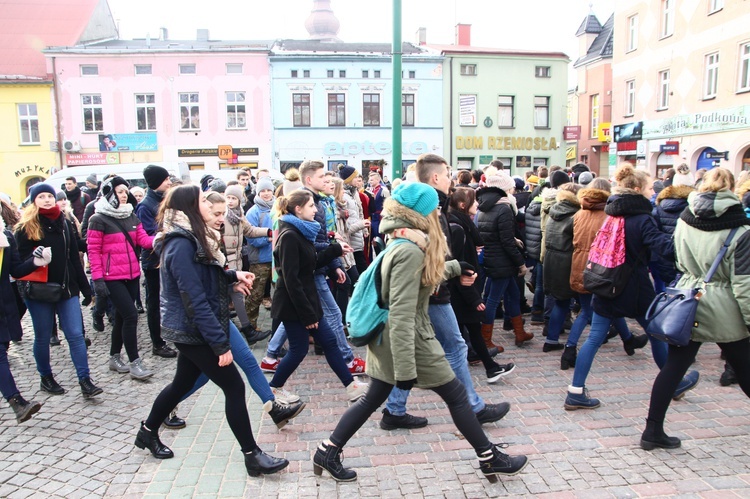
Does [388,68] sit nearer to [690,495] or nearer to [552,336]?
[552,336]

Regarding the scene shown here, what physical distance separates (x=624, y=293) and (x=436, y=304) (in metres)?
1.63

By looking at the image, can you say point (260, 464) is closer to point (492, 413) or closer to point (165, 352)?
point (492, 413)

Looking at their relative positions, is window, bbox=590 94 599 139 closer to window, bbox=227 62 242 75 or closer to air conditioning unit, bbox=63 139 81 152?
window, bbox=227 62 242 75

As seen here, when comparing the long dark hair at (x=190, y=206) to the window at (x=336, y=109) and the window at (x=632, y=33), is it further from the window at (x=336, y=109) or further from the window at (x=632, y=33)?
the window at (x=336, y=109)

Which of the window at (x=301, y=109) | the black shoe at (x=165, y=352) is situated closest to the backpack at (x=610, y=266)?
the black shoe at (x=165, y=352)

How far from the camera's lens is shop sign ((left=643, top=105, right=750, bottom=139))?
20.2 m

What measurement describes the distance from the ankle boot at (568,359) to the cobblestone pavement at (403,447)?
0.07m

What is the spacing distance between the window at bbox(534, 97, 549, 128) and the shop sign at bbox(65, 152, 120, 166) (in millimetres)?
23401

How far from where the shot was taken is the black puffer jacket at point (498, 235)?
6277mm

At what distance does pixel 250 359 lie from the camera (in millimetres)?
4262

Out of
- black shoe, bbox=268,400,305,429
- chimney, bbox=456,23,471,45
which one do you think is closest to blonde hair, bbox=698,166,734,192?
black shoe, bbox=268,400,305,429

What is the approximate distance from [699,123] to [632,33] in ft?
22.6

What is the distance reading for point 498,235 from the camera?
20.9 ft

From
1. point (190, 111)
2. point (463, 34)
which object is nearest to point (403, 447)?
point (190, 111)
